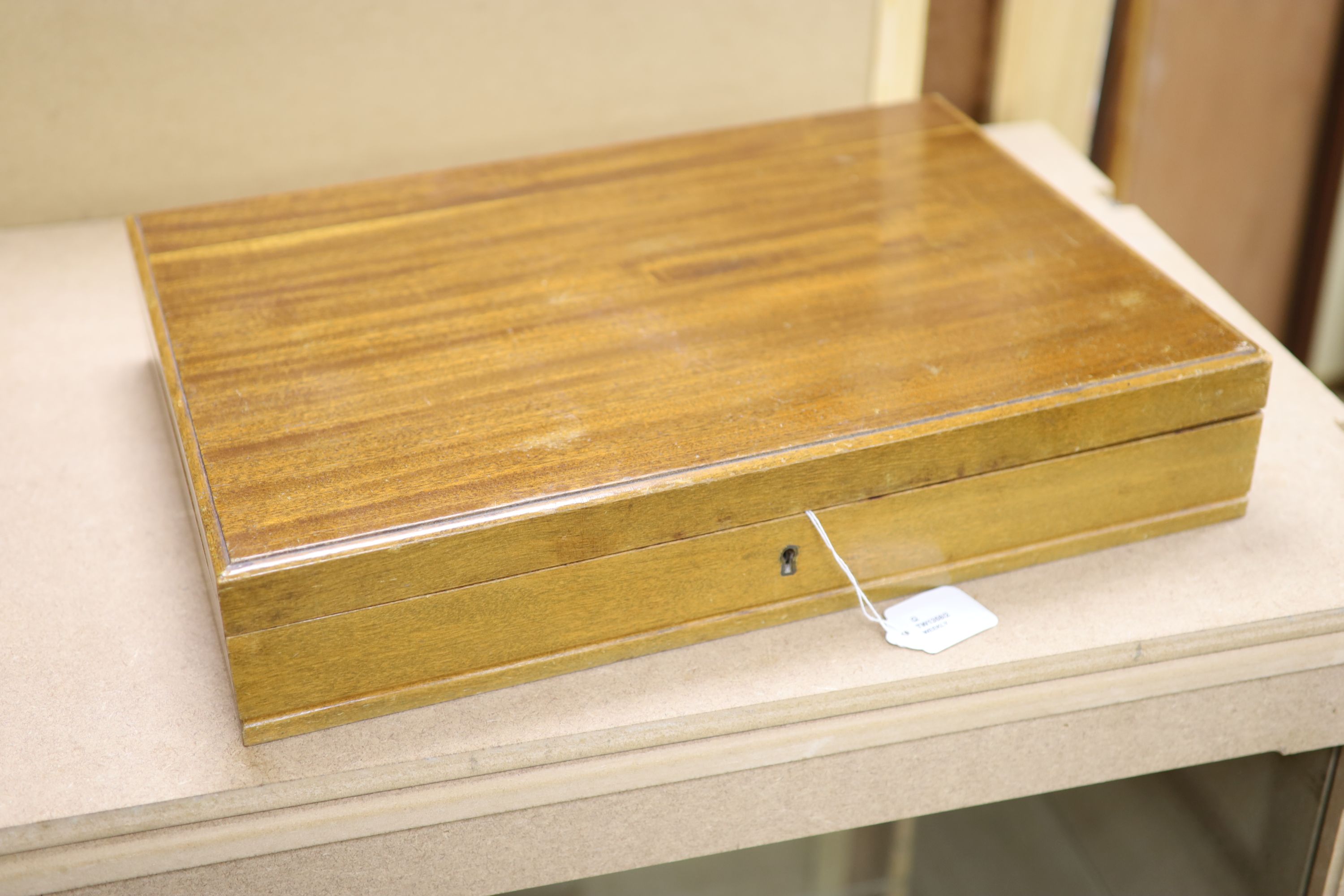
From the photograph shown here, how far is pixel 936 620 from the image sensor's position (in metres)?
0.65

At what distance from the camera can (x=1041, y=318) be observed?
2.27ft

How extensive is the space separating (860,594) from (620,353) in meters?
0.18

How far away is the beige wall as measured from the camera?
91 cm

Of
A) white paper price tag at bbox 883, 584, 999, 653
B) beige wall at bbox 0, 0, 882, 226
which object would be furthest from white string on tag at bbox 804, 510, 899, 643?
beige wall at bbox 0, 0, 882, 226

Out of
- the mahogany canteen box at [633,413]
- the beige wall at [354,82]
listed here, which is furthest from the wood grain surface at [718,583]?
the beige wall at [354,82]

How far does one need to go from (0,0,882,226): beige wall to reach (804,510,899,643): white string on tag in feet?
1.74

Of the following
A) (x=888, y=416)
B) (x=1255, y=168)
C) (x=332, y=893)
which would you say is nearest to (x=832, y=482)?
(x=888, y=416)

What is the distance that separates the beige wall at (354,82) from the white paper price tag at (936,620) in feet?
1.77

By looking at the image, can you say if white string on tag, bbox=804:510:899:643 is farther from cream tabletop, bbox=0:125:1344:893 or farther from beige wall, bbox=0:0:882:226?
beige wall, bbox=0:0:882:226

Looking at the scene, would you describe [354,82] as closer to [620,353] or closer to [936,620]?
[620,353]

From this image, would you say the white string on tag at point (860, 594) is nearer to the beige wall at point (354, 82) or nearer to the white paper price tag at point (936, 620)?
the white paper price tag at point (936, 620)

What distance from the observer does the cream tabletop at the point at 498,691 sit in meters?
0.57

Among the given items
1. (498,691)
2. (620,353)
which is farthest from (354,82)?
(498,691)

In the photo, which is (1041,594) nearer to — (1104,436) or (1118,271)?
(1104,436)
